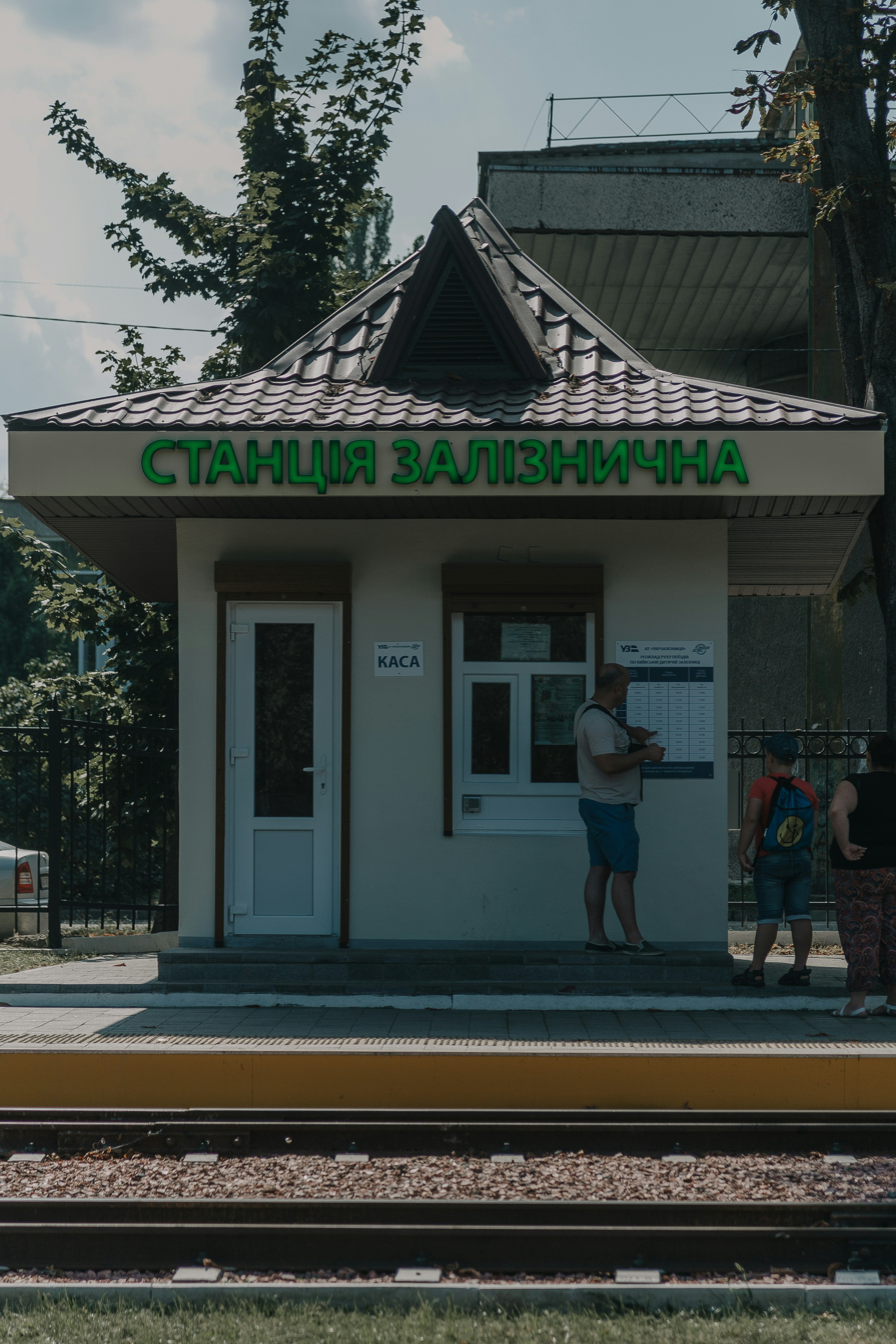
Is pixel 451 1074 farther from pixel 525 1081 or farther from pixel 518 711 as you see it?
pixel 518 711

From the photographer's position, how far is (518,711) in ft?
29.5

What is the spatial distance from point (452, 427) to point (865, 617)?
10141 mm

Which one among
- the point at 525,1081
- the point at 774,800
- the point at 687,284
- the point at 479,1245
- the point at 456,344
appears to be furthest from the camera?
the point at 687,284

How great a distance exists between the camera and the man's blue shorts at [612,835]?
8.18 meters

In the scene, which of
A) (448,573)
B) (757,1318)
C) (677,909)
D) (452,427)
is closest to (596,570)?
(448,573)

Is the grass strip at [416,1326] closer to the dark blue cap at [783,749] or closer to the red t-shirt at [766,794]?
the red t-shirt at [766,794]

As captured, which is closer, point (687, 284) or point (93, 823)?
point (93, 823)

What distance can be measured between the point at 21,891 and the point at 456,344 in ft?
24.3

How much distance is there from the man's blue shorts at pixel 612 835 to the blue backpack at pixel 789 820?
34.9 inches

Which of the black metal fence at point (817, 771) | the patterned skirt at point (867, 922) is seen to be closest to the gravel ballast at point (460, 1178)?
the patterned skirt at point (867, 922)

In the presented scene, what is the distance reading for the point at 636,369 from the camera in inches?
377

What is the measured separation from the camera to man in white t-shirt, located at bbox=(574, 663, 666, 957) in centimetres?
817

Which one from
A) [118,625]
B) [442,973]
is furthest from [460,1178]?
[118,625]

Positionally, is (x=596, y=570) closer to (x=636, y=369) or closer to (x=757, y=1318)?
(x=636, y=369)
